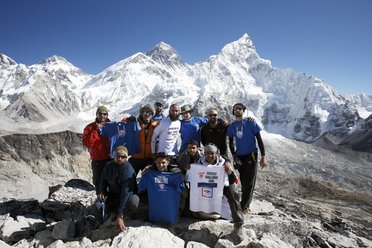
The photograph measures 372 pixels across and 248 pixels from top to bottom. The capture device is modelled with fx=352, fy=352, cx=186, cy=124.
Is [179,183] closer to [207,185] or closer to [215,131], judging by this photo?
[207,185]

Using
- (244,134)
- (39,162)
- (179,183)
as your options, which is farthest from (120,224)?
(39,162)

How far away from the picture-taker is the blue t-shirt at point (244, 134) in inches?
320

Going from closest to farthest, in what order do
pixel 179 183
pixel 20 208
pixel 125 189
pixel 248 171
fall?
pixel 125 189
pixel 179 183
pixel 248 171
pixel 20 208

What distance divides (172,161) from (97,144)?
5.86ft

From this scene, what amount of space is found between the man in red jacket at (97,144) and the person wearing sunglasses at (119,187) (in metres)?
0.94

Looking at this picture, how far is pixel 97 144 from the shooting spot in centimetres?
813

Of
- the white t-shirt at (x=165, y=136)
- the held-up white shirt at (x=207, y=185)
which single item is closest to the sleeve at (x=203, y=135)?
the white t-shirt at (x=165, y=136)

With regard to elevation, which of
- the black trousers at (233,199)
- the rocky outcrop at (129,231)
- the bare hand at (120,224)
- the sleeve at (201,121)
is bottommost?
the rocky outcrop at (129,231)

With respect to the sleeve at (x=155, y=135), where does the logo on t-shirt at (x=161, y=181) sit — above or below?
below

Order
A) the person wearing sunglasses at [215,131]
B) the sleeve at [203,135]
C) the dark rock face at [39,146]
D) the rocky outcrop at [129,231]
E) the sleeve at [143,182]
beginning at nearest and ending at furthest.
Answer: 1. the rocky outcrop at [129,231]
2. the sleeve at [143,182]
3. the person wearing sunglasses at [215,131]
4. the sleeve at [203,135]
5. the dark rock face at [39,146]

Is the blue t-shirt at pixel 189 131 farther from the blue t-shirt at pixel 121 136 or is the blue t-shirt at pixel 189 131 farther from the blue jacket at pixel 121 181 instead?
the blue jacket at pixel 121 181

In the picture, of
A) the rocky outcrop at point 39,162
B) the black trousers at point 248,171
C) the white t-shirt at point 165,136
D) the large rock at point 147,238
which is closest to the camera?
the large rock at point 147,238

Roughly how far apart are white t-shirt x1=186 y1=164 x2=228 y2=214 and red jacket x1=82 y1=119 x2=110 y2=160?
2.16 m

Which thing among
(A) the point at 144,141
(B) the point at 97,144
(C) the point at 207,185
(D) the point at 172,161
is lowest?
(C) the point at 207,185
